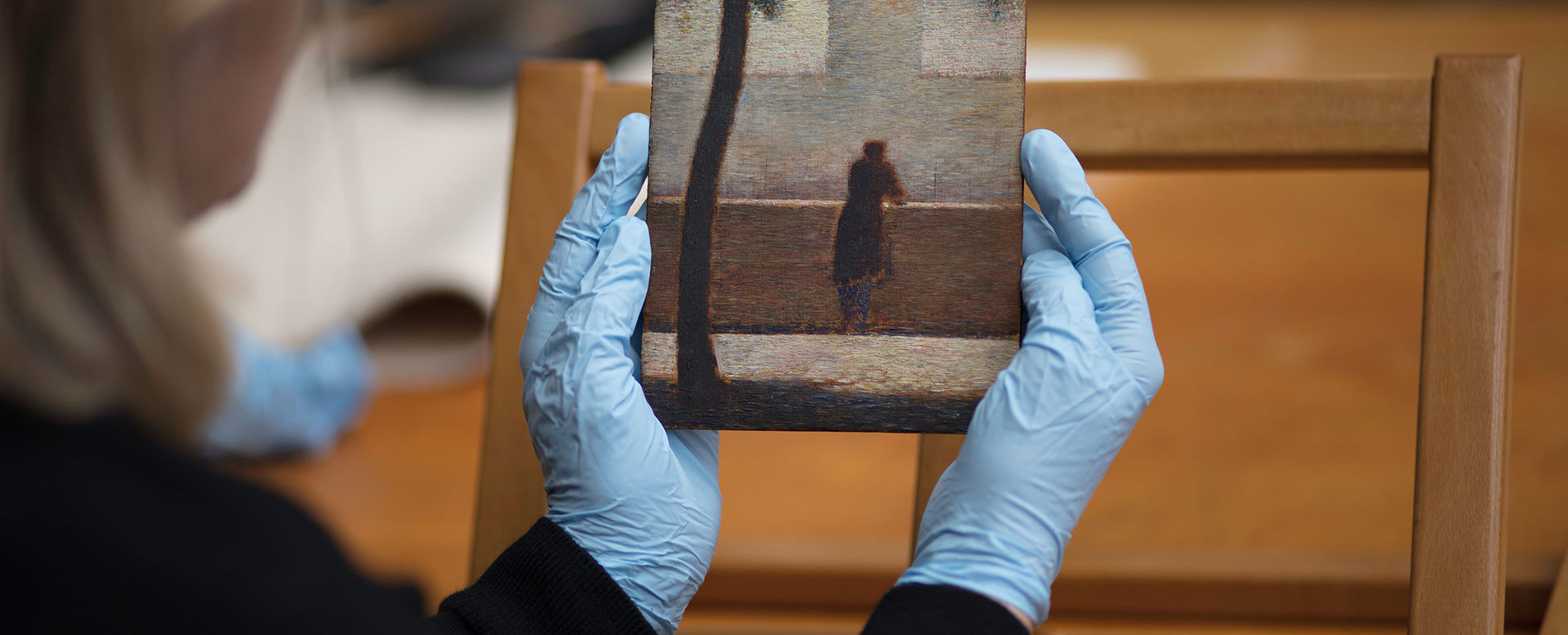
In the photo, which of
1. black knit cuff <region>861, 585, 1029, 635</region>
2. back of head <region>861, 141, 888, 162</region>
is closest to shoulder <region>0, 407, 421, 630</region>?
black knit cuff <region>861, 585, 1029, 635</region>

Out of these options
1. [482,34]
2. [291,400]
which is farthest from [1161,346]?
[482,34]

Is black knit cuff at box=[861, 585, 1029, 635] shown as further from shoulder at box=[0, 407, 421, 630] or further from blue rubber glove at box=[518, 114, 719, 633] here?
shoulder at box=[0, 407, 421, 630]

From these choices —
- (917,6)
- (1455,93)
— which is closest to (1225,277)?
(1455,93)

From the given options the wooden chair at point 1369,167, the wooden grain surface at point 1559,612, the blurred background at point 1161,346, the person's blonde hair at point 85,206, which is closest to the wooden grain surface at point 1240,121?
the wooden chair at point 1369,167

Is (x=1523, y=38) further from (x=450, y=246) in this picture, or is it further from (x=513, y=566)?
(x=513, y=566)

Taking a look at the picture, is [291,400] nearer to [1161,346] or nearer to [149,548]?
[149,548]

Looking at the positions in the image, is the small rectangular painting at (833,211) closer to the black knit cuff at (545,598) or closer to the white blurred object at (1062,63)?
the black knit cuff at (545,598)
